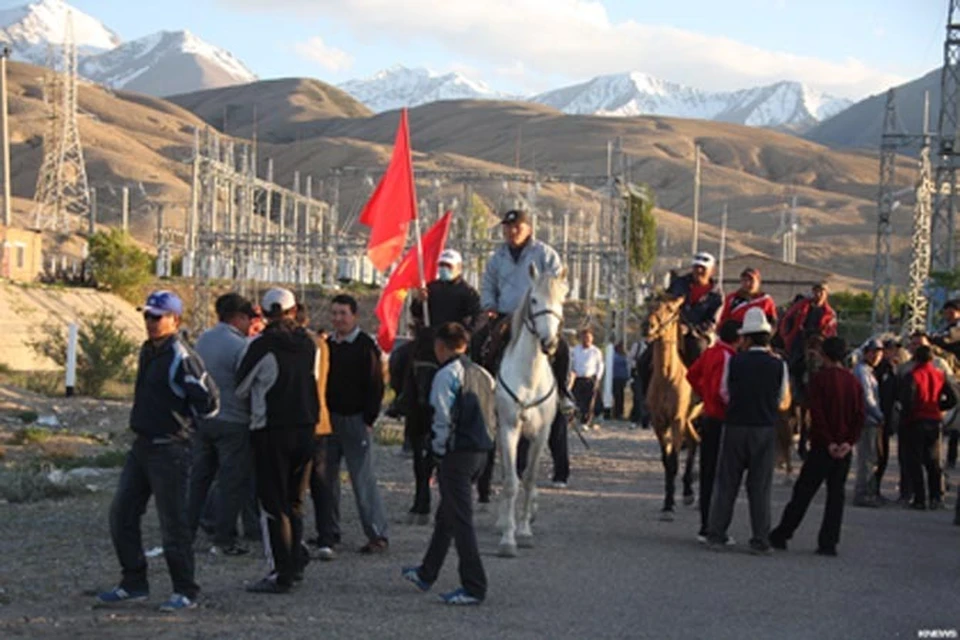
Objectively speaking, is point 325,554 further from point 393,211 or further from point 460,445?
point 393,211

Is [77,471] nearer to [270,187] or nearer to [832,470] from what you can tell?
[832,470]

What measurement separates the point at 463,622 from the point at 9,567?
12.9 ft

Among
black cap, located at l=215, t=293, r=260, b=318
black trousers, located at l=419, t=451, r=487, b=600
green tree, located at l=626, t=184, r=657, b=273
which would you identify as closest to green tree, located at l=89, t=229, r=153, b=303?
green tree, located at l=626, t=184, r=657, b=273

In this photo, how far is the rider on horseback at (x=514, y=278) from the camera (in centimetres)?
1403

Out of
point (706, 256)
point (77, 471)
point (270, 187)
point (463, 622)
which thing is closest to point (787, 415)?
point (706, 256)

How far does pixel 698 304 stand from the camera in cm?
1698

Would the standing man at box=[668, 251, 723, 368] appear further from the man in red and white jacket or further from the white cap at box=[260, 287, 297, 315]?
the white cap at box=[260, 287, 297, 315]

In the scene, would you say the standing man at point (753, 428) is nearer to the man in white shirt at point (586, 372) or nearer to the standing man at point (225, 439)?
the standing man at point (225, 439)

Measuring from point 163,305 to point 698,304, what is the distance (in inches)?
345

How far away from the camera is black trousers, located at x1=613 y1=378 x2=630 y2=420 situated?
3659cm

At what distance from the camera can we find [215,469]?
12.0 meters

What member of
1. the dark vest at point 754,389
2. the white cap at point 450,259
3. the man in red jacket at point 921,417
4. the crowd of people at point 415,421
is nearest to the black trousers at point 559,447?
the crowd of people at point 415,421

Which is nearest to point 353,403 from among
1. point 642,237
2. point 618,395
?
point 618,395

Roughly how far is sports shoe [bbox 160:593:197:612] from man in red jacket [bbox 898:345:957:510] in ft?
34.9
